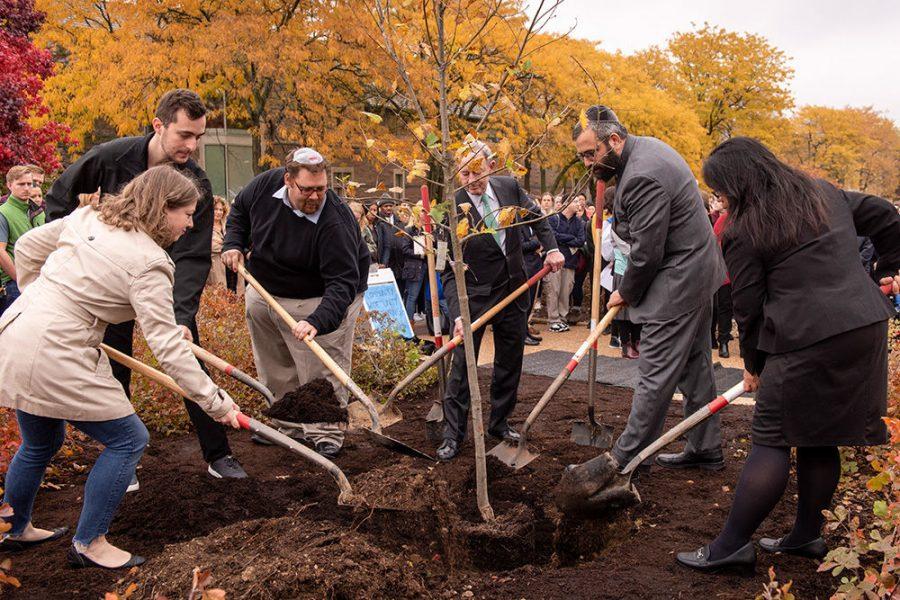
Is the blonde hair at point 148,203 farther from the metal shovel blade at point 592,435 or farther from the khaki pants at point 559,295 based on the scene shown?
the khaki pants at point 559,295

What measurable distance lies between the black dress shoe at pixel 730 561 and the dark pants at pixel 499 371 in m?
2.06

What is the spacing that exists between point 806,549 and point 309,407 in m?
2.93

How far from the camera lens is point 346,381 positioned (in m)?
4.70

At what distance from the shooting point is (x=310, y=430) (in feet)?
17.2

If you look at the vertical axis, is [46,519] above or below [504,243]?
below

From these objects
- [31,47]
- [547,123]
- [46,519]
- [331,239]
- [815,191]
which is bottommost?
[46,519]

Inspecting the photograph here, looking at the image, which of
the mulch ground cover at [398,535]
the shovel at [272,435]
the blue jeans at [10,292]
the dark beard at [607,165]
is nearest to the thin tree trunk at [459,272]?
the mulch ground cover at [398,535]

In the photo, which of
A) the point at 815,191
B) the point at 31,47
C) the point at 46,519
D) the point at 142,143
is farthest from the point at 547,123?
the point at 31,47

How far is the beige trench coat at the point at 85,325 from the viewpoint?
10.5 ft

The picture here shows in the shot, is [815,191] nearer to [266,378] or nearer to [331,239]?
[331,239]

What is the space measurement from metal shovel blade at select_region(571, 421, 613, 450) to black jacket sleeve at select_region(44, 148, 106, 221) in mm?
3313

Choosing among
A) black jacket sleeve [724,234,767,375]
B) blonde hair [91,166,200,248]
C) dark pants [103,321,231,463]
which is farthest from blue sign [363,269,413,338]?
black jacket sleeve [724,234,767,375]

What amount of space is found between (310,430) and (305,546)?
83.9 inches

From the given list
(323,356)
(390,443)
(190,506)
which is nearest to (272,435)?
(190,506)
